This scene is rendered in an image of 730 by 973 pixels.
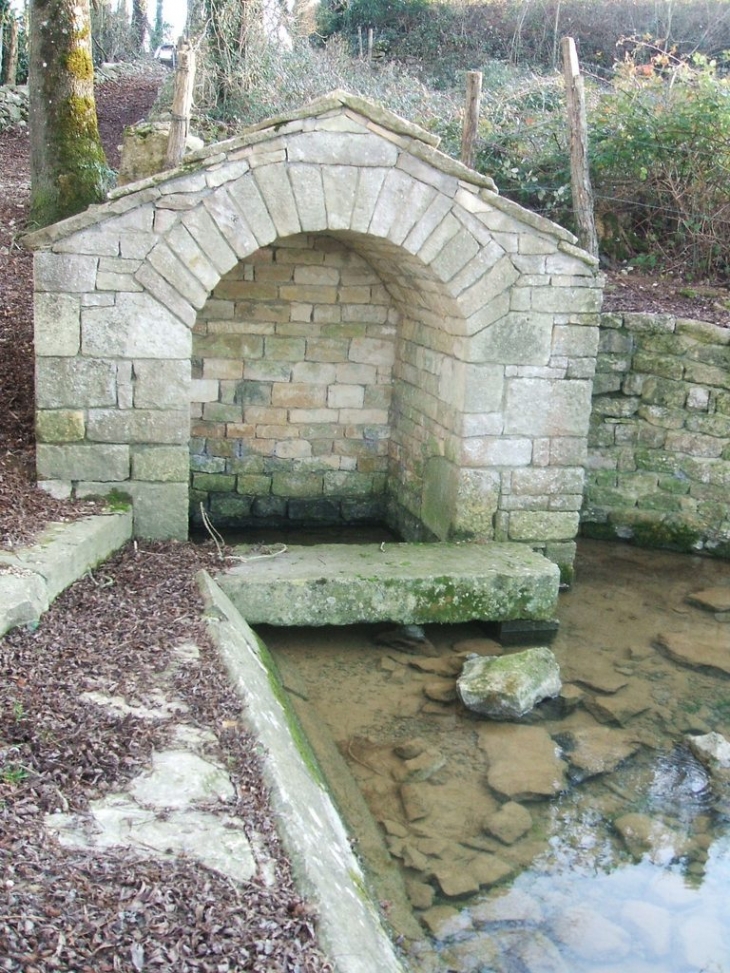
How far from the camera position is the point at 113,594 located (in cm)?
509

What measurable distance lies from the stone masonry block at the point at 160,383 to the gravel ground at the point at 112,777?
769mm

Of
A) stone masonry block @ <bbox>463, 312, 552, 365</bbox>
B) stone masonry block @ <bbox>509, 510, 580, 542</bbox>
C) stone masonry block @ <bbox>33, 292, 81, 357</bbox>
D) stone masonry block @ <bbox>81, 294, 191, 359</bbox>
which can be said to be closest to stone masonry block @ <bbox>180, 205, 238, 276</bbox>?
stone masonry block @ <bbox>81, 294, 191, 359</bbox>

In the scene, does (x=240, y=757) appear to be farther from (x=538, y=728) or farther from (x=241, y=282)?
(x=241, y=282)

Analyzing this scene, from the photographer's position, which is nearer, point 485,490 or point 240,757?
point 240,757

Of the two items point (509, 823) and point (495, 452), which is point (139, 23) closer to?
point (495, 452)

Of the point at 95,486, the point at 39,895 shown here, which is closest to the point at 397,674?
the point at 95,486

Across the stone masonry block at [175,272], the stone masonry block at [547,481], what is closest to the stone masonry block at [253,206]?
the stone masonry block at [175,272]

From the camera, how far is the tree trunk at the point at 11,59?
17.3 m

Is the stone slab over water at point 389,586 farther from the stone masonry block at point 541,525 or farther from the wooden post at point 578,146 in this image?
the wooden post at point 578,146

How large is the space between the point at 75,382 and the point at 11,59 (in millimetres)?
14566

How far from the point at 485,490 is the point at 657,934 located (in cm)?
344

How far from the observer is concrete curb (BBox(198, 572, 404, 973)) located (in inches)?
105

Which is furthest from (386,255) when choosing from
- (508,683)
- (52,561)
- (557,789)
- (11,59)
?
(11,59)

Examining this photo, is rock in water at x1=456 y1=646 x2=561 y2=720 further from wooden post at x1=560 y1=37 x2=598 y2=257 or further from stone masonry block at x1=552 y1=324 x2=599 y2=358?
wooden post at x1=560 y1=37 x2=598 y2=257
